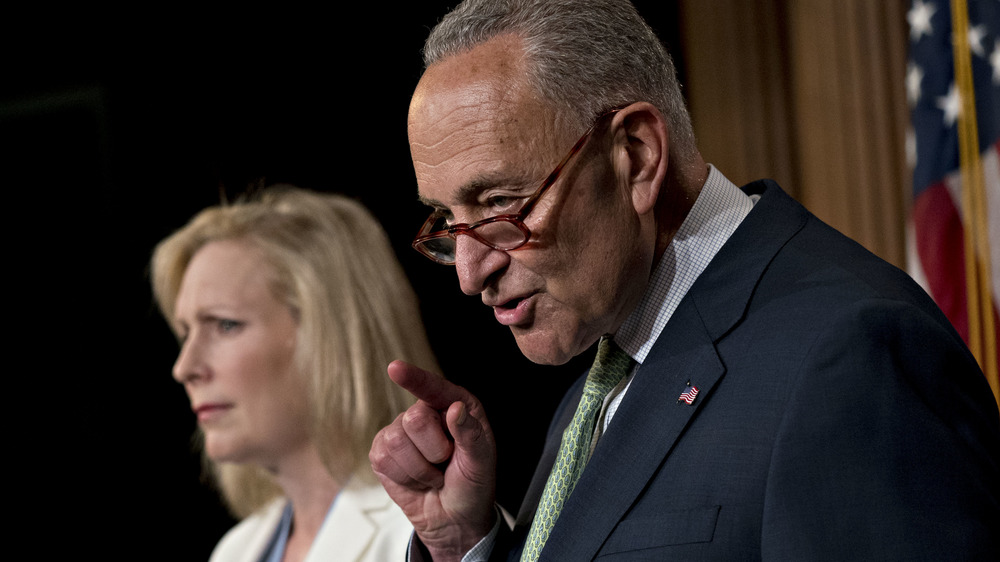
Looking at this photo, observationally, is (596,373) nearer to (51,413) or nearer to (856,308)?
(856,308)

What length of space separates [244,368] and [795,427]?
1766mm

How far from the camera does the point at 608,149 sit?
1.23m

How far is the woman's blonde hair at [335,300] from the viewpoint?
246cm

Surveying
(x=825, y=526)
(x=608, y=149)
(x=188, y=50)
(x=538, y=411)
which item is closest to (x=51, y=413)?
(x=188, y=50)

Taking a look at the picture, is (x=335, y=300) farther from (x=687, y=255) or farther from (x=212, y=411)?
(x=687, y=255)

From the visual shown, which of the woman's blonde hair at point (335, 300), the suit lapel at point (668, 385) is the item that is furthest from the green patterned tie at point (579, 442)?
the woman's blonde hair at point (335, 300)

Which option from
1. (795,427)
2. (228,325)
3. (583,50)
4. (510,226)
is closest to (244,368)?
(228,325)

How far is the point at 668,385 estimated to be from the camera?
3.96 feet

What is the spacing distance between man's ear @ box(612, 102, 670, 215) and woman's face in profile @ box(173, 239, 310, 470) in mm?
1489

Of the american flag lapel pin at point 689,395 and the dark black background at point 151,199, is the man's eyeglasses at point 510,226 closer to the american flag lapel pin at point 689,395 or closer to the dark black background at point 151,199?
the american flag lapel pin at point 689,395

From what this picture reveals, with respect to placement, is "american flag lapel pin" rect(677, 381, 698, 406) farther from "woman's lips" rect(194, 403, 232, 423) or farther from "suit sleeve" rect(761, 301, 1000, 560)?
"woman's lips" rect(194, 403, 232, 423)

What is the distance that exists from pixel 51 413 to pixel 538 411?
6.65 feet

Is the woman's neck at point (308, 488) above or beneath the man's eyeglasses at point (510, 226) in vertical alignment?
beneath

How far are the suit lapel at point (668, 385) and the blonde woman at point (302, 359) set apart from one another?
1202 millimetres
